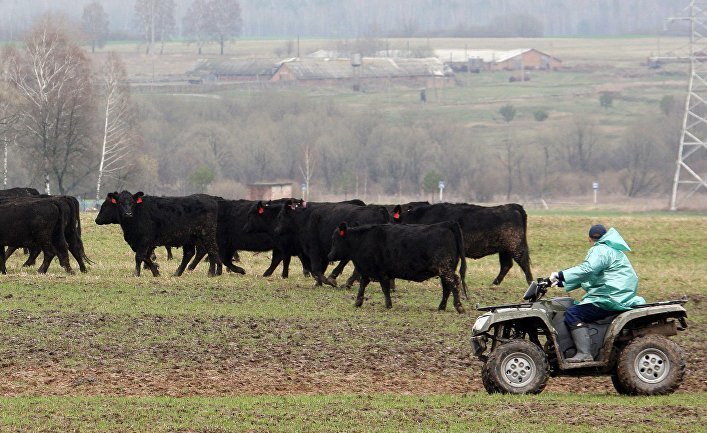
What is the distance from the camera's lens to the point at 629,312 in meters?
13.9

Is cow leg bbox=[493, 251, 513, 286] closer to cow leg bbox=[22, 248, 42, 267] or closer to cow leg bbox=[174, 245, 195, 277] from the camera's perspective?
cow leg bbox=[174, 245, 195, 277]

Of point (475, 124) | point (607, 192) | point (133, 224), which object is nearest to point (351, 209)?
point (133, 224)

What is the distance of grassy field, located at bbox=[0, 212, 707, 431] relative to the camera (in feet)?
41.9

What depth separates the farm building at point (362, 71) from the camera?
182 metres

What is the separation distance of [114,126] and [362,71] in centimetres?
10168

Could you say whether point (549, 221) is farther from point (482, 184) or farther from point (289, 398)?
point (482, 184)

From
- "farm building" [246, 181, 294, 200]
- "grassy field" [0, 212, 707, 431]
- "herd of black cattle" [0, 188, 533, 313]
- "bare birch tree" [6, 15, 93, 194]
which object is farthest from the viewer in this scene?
"farm building" [246, 181, 294, 200]

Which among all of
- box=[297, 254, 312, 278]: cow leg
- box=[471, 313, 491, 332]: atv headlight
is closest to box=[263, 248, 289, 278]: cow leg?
box=[297, 254, 312, 278]: cow leg

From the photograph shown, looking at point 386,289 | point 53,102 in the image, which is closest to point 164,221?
point 386,289

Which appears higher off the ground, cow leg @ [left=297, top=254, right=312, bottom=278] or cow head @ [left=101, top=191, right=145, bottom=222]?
cow head @ [left=101, top=191, right=145, bottom=222]

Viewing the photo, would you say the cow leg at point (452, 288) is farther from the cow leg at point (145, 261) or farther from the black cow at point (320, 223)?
the cow leg at point (145, 261)

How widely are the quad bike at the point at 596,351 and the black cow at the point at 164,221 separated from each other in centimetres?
1444

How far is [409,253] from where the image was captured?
21906 millimetres

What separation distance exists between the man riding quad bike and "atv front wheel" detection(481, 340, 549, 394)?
11mm
